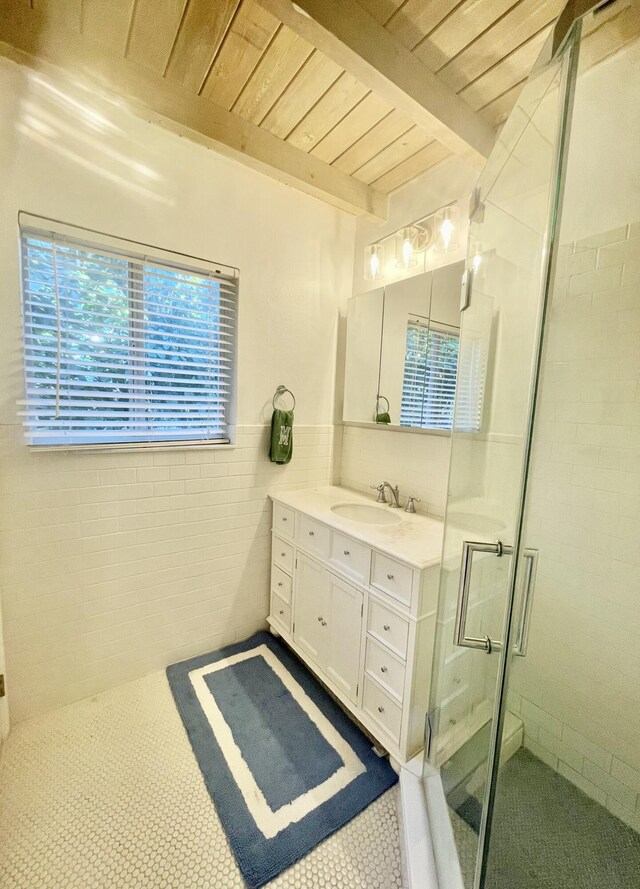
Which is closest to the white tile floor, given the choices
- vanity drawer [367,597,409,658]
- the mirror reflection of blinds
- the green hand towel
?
vanity drawer [367,597,409,658]

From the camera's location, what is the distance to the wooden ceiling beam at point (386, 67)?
1.05 m

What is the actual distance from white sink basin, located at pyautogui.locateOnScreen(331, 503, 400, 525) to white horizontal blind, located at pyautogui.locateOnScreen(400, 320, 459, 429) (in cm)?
50

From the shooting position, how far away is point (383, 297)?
204 cm

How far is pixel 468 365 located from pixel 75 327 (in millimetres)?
1734

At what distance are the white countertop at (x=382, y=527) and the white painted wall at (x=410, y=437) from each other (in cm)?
14

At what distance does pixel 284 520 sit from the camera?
80.2 inches

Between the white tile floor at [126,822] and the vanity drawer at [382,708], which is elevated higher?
the vanity drawer at [382,708]

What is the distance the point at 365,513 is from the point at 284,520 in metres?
0.47

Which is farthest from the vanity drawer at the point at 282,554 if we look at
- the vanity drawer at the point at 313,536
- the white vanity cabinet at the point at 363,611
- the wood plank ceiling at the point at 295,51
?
the wood plank ceiling at the point at 295,51

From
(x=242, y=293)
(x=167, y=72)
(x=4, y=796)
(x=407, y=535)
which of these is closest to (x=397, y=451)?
(x=407, y=535)

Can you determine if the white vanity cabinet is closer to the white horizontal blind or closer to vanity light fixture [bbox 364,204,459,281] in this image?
the white horizontal blind

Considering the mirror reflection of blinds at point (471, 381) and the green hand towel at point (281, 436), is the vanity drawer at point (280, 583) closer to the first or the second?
the green hand towel at point (281, 436)

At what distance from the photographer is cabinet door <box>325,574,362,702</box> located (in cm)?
156

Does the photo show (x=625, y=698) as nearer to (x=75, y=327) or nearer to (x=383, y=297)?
(x=383, y=297)
